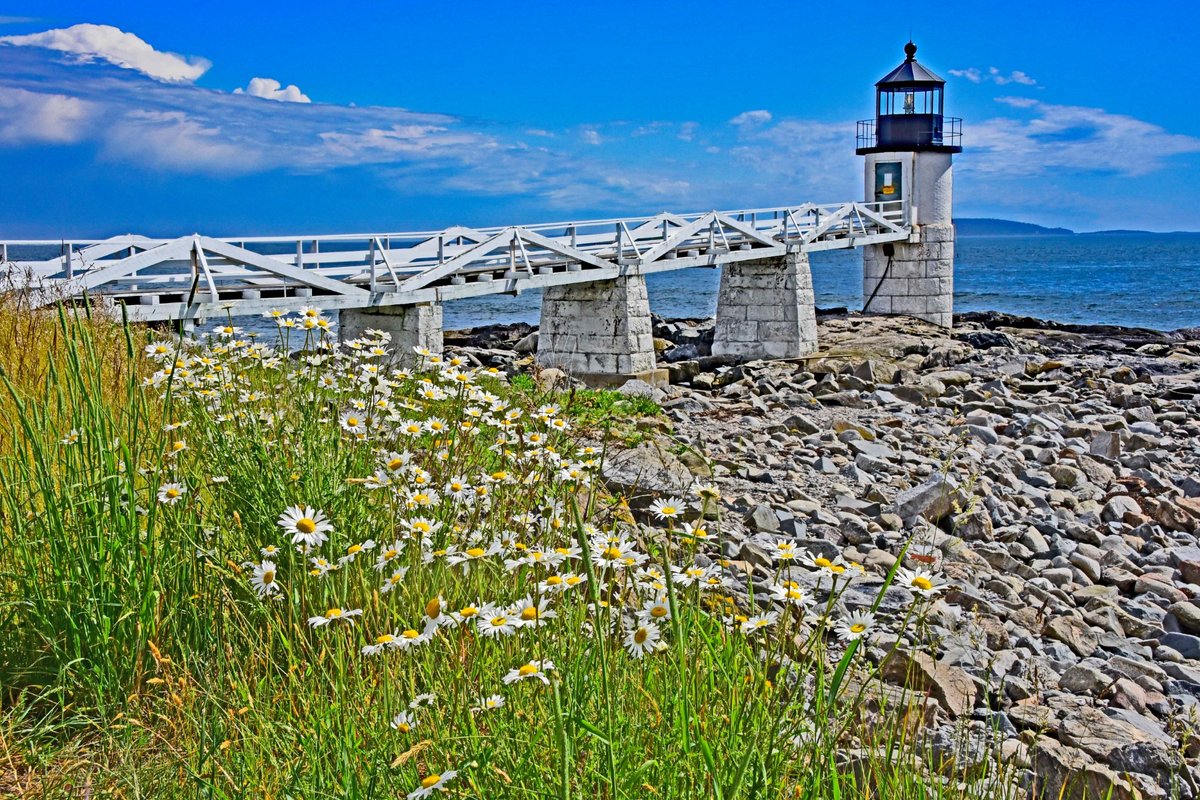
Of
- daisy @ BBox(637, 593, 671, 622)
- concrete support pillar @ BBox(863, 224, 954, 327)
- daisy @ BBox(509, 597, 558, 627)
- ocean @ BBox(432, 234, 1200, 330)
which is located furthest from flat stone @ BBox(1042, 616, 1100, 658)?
ocean @ BBox(432, 234, 1200, 330)

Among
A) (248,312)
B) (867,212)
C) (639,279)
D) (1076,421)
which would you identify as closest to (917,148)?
(867,212)

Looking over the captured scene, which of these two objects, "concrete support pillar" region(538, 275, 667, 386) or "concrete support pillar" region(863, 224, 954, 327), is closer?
"concrete support pillar" region(538, 275, 667, 386)

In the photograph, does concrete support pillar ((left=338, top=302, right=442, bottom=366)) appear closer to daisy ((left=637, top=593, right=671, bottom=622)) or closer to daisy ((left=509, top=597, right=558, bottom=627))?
daisy ((left=637, top=593, right=671, bottom=622))

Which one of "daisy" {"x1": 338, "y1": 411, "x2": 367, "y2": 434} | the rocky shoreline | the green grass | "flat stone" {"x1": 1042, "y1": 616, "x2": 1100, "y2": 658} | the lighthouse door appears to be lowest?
"flat stone" {"x1": 1042, "y1": 616, "x2": 1100, "y2": 658}

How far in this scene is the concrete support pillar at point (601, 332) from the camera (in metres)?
19.2

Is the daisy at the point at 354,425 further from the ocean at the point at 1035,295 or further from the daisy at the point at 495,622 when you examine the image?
the ocean at the point at 1035,295

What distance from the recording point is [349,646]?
9.90 ft

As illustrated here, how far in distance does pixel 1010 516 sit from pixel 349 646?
25.3 feet

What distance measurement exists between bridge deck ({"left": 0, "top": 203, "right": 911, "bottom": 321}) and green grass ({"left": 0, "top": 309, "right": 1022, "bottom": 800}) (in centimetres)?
453

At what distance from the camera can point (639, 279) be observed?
19.9m

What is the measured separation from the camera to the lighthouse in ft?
98.3

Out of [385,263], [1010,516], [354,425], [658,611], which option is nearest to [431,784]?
[658,611]

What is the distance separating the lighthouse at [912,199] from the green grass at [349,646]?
87.7ft

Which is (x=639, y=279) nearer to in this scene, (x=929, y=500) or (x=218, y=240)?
(x=218, y=240)
